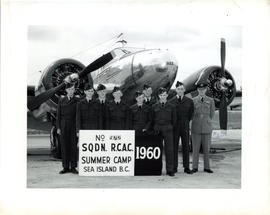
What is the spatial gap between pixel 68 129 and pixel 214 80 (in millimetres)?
1719

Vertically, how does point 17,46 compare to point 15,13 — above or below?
below

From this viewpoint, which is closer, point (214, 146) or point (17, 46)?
point (17, 46)

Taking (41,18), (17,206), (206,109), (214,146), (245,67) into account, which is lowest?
(17,206)

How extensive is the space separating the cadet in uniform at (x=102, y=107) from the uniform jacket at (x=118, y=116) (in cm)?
5

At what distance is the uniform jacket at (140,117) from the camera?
5.30 metres

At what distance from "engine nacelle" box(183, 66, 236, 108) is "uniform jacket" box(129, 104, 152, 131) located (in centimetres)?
53

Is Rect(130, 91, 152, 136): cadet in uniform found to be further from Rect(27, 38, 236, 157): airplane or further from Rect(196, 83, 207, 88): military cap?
Rect(196, 83, 207, 88): military cap

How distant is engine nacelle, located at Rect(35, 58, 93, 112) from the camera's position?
17.2ft

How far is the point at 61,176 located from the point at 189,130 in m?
1.53

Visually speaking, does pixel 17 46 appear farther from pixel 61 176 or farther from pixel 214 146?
pixel 214 146

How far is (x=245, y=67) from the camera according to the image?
17.3 ft

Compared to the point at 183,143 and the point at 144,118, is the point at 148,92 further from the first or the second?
the point at 183,143

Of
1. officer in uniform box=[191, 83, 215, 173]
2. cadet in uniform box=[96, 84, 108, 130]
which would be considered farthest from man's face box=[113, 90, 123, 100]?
officer in uniform box=[191, 83, 215, 173]

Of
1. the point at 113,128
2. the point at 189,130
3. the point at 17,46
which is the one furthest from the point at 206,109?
the point at 17,46
